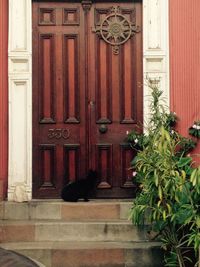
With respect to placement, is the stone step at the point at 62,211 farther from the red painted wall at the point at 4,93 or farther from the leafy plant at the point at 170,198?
the leafy plant at the point at 170,198

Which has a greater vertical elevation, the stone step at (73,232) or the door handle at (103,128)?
the door handle at (103,128)

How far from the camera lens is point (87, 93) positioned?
255 inches

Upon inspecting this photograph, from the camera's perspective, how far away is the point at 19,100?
6273 millimetres

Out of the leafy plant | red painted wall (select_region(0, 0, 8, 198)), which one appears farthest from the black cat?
the leafy plant

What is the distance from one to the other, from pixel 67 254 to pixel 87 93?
7.11 feet

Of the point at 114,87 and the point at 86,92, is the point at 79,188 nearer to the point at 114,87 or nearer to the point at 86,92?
the point at 86,92

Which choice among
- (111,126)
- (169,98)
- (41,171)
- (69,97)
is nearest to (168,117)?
(169,98)

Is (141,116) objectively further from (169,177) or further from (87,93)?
(169,177)

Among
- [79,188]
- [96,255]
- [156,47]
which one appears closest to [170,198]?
[96,255]

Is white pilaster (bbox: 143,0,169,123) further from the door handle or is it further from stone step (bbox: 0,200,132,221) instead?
stone step (bbox: 0,200,132,221)

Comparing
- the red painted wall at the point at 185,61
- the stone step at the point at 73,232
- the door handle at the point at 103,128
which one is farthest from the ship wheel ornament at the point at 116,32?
the stone step at the point at 73,232

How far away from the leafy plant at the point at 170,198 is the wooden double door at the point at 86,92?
46.7 inches

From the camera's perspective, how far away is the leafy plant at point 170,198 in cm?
466

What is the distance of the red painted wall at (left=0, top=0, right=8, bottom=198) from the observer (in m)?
6.27
